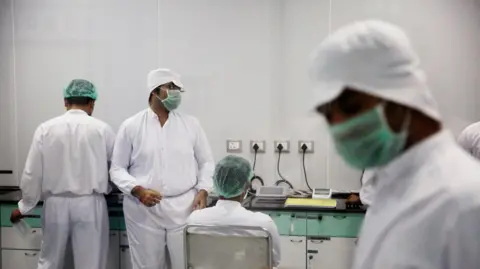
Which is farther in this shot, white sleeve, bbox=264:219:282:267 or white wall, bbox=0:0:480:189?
white wall, bbox=0:0:480:189

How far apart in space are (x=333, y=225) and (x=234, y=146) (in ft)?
3.19

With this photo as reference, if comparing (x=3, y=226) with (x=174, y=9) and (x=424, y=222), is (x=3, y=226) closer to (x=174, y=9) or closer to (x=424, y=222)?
(x=174, y=9)

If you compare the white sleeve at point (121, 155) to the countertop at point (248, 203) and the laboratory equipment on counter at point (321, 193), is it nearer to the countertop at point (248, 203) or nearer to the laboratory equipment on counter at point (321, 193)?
the countertop at point (248, 203)

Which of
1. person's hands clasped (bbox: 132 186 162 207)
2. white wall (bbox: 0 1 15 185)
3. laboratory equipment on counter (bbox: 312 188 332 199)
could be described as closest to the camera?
person's hands clasped (bbox: 132 186 162 207)

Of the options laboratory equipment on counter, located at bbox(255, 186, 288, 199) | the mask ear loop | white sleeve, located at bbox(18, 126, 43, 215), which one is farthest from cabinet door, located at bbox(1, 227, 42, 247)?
the mask ear loop

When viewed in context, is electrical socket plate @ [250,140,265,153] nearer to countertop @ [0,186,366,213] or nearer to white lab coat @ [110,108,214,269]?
countertop @ [0,186,366,213]

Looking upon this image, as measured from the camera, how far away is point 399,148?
1.01 meters

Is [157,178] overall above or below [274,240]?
above

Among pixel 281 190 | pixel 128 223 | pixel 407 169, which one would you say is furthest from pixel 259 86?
pixel 407 169

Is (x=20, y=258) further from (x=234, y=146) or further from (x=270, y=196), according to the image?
(x=270, y=196)

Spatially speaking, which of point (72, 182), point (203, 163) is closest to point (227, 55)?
point (203, 163)

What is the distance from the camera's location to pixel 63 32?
13.2 feet

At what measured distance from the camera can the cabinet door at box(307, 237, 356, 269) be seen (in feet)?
10.9

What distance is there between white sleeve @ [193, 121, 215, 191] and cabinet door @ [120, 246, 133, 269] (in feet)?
2.43
